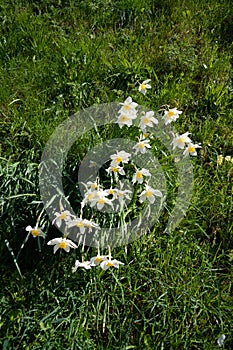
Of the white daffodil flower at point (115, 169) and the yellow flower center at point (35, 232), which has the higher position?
the white daffodil flower at point (115, 169)

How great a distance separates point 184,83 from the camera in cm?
325

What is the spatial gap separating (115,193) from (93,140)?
430 mm

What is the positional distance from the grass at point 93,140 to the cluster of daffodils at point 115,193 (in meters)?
0.11

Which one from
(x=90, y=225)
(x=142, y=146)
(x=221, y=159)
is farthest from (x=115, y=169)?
(x=221, y=159)

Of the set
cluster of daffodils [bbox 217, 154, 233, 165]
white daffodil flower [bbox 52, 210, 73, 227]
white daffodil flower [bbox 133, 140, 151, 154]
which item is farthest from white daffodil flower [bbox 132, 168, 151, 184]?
cluster of daffodils [bbox 217, 154, 233, 165]

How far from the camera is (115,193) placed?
87.3 inches

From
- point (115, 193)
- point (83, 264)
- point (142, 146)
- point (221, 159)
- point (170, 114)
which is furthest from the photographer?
point (221, 159)

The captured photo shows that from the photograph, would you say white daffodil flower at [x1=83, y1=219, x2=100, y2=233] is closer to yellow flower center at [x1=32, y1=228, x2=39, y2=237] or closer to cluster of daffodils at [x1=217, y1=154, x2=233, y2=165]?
yellow flower center at [x1=32, y1=228, x2=39, y2=237]

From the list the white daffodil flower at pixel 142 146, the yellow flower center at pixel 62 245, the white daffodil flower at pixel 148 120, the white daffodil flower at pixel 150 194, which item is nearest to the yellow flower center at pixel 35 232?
the yellow flower center at pixel 62 245

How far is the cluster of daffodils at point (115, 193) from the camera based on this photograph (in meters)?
2.12

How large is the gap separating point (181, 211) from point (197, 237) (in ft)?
0.52

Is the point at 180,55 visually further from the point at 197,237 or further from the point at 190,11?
the point at 197,237

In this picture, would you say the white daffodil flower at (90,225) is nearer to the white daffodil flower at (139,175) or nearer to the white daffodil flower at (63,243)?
the white daffodil flower at (63,243)

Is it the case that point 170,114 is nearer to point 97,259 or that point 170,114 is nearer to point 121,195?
point 121,195
